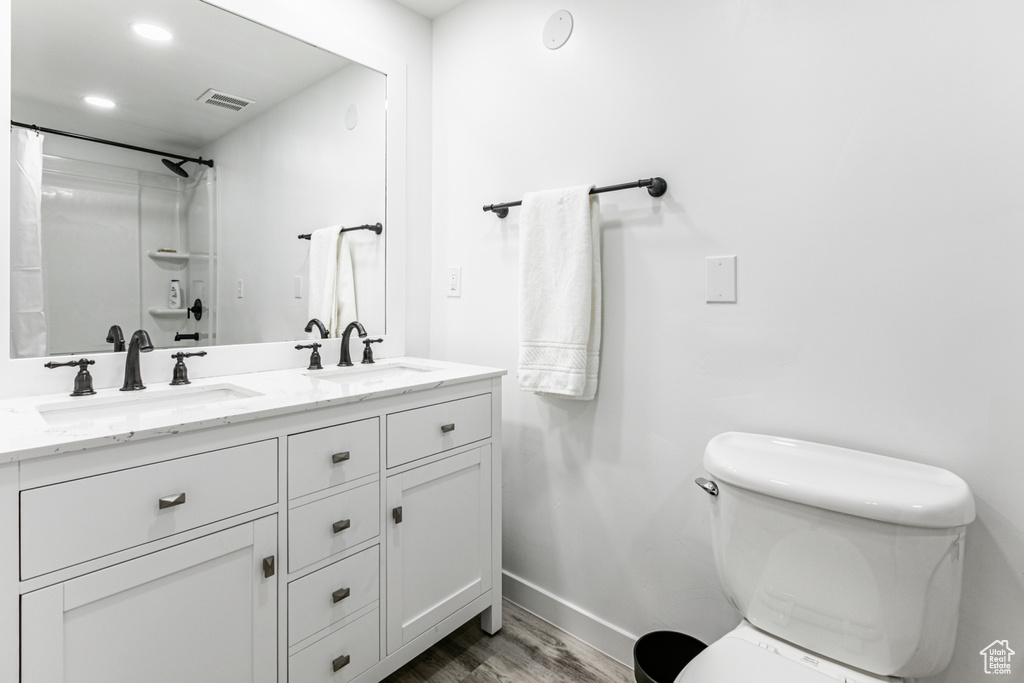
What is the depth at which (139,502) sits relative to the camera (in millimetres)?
940

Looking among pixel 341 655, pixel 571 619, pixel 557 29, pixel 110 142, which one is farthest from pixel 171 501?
pixel 557 29

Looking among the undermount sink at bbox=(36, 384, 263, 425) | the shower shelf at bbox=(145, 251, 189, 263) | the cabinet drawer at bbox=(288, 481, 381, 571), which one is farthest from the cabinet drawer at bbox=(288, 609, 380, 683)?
the shower shelf at bbox=(145, 251, 189, 263)

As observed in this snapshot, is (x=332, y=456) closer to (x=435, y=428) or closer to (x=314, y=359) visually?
(x=435, y=428)

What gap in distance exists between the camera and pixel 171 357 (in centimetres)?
143

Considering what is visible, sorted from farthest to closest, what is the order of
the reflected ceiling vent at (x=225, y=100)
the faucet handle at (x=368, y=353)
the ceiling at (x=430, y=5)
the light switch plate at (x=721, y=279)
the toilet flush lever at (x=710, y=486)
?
the ceiling at (x=430, y=5)
the faucet handle at (x=368, y=353)
the reflected ceiling vent at (x=225, y=100)
the light switch plate at (x=721, y=279)
the toilet flush lever at (x=710, y=486)

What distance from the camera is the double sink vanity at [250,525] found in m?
0.86

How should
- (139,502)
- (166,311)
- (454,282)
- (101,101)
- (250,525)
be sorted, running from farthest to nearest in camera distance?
(454,282) < (166,311) < (101,101) < (250,525) < (139,502)

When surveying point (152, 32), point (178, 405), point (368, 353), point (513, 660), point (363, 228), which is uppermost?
point (152, 32)

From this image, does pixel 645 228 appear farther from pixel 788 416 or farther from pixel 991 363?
pixel 991 363

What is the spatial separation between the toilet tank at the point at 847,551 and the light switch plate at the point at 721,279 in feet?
1.40

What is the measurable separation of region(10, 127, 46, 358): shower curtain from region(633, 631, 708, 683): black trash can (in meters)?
1.72

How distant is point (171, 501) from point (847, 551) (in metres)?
1.28

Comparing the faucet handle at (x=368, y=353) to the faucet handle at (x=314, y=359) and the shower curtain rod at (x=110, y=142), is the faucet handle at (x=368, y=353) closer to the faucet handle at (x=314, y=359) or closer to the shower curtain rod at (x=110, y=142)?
the faucet handle at (x=314, y=359)

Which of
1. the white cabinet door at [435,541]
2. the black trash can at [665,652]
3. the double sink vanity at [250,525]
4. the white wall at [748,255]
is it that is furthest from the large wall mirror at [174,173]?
the black trash can at [665,652]
